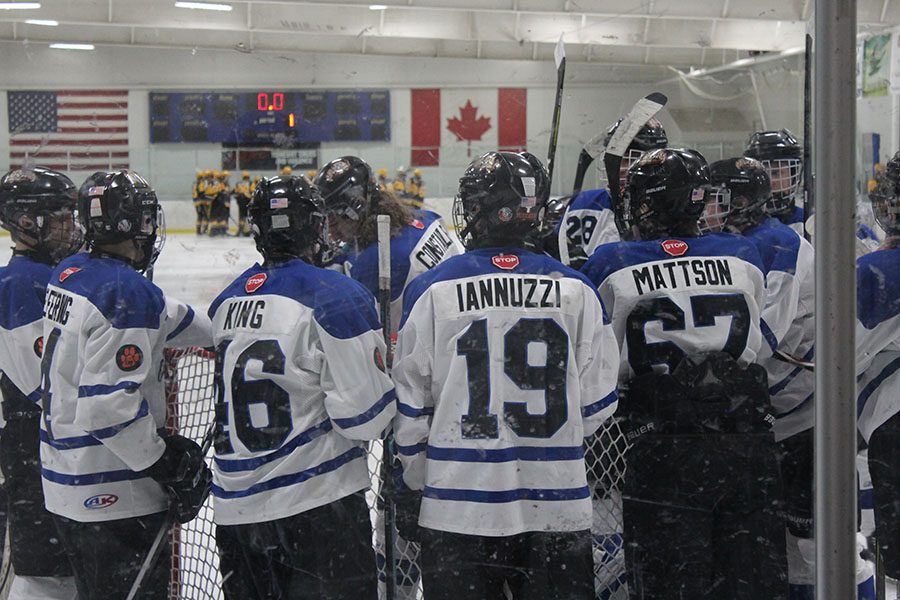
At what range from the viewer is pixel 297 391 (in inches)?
67.5

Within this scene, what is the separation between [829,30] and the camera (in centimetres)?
115

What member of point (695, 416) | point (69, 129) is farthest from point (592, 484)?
point (69, 129)

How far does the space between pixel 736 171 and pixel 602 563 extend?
1.01 metres

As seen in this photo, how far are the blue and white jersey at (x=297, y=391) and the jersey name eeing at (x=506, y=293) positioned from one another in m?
0.21

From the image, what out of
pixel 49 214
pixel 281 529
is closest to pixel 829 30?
pixel 281 529

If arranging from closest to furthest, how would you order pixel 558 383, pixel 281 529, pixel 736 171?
pixel 558 383 → pixel 281 529 → pixel 736 171

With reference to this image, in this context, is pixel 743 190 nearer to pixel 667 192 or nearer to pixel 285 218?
pixel 667 192

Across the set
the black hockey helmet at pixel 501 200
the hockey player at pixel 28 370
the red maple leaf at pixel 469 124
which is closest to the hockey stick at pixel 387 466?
the black hockey helmet at pixel 501 200

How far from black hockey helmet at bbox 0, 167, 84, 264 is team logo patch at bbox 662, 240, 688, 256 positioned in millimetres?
1396

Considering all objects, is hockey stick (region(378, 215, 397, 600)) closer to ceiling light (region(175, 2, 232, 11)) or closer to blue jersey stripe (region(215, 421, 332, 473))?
blue jersey stripe (region(215, 421, 332, 473))

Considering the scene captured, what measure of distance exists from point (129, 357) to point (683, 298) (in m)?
1.08

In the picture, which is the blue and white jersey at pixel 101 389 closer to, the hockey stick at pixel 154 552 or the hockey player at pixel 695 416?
the hockey stick at pixel 154 552

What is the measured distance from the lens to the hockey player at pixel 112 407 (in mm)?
1746

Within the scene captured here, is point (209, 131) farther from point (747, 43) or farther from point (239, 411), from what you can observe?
point (747, 43)
